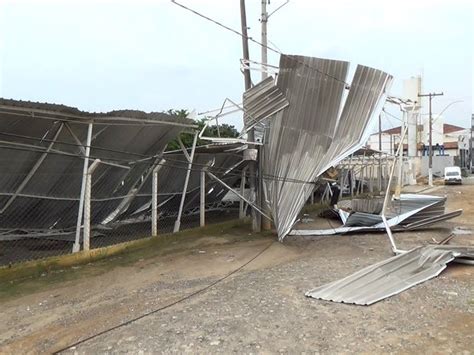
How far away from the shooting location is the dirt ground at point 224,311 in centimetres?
471

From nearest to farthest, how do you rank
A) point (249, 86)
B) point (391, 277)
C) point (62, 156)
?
point (391, 277)
point (62, 156)
point (249, 86)

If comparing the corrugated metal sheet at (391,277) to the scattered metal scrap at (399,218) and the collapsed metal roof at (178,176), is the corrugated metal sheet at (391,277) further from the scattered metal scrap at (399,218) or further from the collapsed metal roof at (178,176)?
the collapsed metal roof at (178,176)

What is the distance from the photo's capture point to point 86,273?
789 cm

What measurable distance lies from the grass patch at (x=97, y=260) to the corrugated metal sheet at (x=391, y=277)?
12.7 ft

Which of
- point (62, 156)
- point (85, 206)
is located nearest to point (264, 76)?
point (62, 156)

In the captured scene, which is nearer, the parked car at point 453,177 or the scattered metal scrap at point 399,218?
the scattered metal scrap at point 399,218

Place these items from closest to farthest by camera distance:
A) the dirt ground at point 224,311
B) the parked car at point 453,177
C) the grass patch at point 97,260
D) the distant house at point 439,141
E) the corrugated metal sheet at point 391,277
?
the dirt ground at point 224,311, the corrugated metal sheet at point 391,277, the grass patch at point 97,260, the parked car at point 453,177, the distant house at point 439,141

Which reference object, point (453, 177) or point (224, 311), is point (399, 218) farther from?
point (453, 177)

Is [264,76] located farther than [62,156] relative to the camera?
Yes

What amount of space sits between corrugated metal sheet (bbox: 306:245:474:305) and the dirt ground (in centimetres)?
17

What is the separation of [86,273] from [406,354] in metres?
5.31

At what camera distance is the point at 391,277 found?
720 cm

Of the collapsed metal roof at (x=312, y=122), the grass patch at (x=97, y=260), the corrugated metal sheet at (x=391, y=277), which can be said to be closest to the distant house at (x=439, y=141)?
the collapsed metal roof at (x=312, y=122)

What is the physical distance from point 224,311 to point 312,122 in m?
6.43
